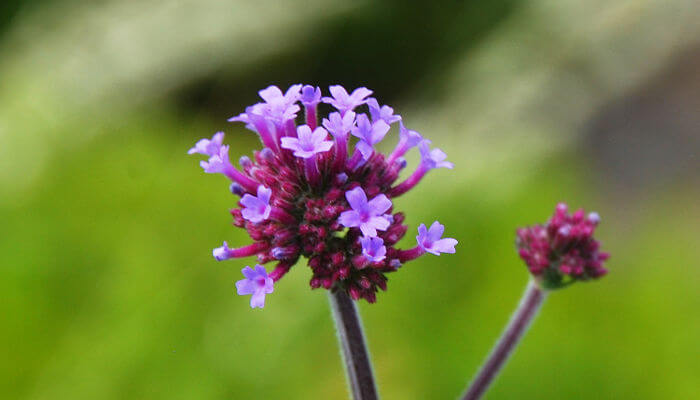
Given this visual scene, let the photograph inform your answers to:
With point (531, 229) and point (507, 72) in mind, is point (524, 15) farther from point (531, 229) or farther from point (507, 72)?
point (531, 229)

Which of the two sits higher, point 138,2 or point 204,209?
point 138,2

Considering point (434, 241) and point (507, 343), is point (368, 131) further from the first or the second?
point (507, 343)

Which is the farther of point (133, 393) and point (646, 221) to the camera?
point (646, 221)

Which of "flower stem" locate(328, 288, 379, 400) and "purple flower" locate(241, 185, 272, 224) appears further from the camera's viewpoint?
"flower stem" locate(328, 288, 379, 400)

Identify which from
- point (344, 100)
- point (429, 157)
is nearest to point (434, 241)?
point (429, 157)

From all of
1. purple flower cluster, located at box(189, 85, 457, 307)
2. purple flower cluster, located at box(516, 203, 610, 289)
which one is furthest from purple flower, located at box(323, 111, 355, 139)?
purple flower cluster, located at box(516, 203, 610, 289)

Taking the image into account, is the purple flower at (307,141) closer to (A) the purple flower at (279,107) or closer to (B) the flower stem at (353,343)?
(A) the purple flower at (279,107)

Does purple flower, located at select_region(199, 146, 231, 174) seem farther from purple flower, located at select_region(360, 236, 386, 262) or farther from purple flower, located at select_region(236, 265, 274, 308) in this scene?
purple flower, located at select_region(360, 236, 386, 262)

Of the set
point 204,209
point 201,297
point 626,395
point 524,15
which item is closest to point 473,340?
point 626,395
